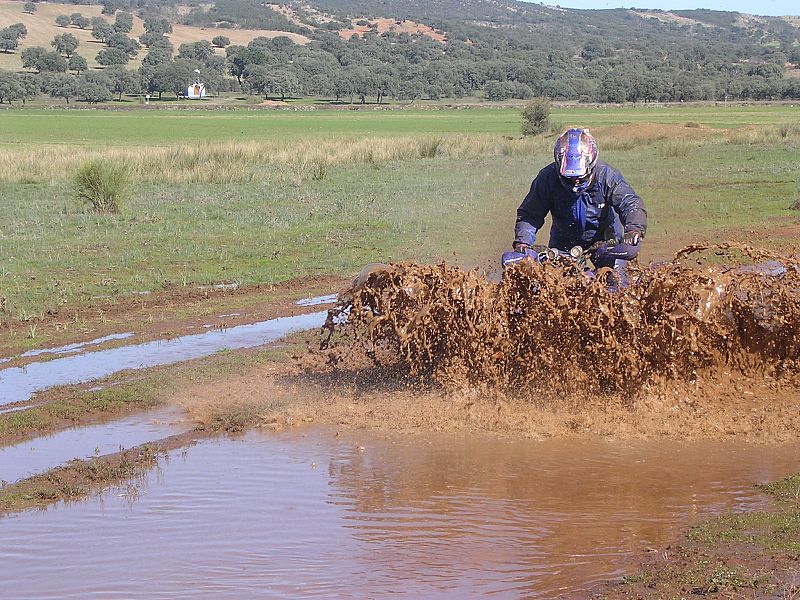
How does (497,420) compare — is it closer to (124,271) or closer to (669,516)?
(669,516)

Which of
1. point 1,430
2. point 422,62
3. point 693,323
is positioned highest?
point 422,62

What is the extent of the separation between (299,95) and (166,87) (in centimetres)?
1976

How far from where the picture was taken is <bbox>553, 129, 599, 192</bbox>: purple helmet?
340 inches

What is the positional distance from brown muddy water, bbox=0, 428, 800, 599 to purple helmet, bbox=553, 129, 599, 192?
84.5 inches

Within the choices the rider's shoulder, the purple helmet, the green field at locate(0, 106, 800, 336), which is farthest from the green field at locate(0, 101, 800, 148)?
the purple helmet

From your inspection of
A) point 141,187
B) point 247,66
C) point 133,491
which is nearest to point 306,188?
point 141,187

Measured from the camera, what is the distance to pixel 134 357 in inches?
432

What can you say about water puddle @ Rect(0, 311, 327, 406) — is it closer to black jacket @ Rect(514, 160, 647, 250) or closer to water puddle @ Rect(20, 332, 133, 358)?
water puddle @ Rect(20, 332, 133, 358)

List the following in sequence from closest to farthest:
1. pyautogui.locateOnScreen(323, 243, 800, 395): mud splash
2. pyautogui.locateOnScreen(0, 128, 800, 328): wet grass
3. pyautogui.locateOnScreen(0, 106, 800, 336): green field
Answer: pyautogui.locateOnScreen(323, 243, 800, 395): mud splash → pyautogui.locateOnScreen(0, 128, 800, 328): wet grass → pyautogui.locateOnScreen(0, 106, 800, 336): green field

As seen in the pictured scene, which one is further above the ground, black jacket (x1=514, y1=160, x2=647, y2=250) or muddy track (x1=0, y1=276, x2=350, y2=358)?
black jacket (x1=514, y1=160, x2=647, y2=250)

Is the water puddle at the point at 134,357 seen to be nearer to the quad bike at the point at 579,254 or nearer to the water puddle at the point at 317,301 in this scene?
the water puddle at the point at 317,301

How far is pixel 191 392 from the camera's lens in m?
9.45

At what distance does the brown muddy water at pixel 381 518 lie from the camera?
5523mm

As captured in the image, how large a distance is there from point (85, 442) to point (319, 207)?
15776mm
